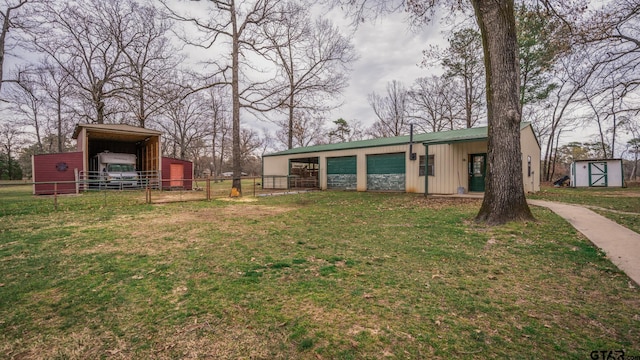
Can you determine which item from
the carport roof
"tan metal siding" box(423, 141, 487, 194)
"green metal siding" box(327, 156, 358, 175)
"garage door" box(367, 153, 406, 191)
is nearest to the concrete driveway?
"tan metal siding" box(423, 141, 487, 194)

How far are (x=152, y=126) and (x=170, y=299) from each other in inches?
1443

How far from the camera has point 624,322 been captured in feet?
7.13

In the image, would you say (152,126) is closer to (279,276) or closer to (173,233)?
(173,233)

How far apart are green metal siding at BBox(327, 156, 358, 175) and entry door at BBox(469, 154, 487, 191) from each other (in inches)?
260

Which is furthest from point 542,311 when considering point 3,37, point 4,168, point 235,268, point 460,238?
point 4,168

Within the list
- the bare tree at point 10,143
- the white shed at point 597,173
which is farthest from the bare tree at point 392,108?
the bare tree at point 10,143

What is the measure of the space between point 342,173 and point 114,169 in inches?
592

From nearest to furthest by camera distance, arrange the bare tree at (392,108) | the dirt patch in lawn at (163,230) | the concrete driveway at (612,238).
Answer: the concrete driveway at (612,238) < the dirt patch in lawn at (163,230) < the bare tree at (392,108)

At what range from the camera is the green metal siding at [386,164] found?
15.3 metres

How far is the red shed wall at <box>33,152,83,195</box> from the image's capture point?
14.3 m

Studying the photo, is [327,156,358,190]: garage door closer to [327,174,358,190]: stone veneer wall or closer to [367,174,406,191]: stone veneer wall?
[327,174,358,190]: stone veneer wall

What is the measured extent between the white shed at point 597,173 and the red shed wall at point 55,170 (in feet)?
112

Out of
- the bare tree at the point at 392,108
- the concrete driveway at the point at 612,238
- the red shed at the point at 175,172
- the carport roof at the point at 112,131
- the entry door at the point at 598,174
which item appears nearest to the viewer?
the concrete driveway at the point at 612,238

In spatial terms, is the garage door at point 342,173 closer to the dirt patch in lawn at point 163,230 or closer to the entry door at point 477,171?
the entry door at point 477,171
